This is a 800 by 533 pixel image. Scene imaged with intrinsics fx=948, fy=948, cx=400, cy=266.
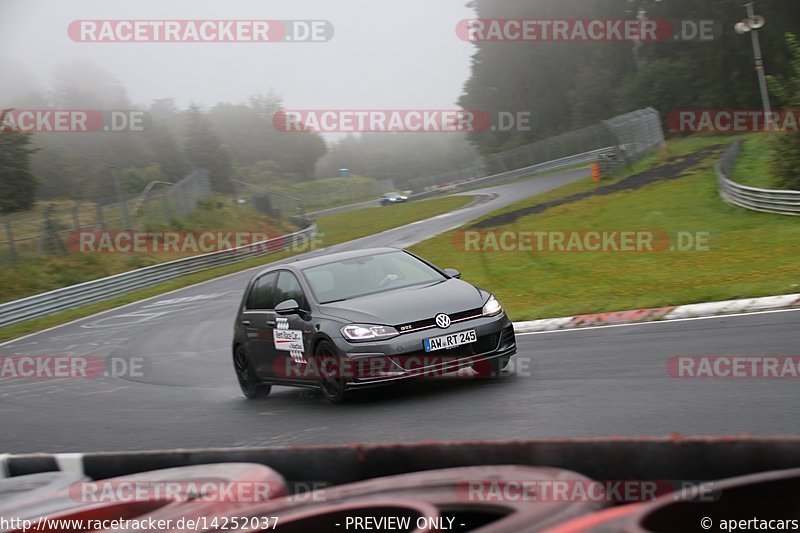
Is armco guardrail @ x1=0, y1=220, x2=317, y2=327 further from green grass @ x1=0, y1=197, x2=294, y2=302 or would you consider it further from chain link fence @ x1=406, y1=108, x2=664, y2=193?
chain link fence @ x1=406, y1=108, x2=664, y2=193

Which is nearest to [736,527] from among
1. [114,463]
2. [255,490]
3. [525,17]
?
[255,490]

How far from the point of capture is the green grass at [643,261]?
15445 millimetres

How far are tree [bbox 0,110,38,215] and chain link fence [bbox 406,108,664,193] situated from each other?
29.2m

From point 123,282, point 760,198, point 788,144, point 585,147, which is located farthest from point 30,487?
point 585,147

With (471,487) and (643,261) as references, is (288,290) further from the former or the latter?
(643,261)

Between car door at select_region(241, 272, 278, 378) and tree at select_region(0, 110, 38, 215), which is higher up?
tree at select_region(0, 110, 38, 215)

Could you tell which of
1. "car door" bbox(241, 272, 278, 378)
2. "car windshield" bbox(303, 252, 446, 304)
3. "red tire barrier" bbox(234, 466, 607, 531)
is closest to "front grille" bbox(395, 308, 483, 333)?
"car windshield" bbox(303, 252, 446, 304)

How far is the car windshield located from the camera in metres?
9.72

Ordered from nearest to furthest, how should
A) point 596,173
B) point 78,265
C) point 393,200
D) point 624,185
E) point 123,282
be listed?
point 123,282 < point 78,265 < point 624,185 < point 596,173 < point 393,200

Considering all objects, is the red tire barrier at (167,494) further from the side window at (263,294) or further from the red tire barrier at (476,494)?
the side window at (263,294)

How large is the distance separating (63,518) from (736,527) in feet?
9.39

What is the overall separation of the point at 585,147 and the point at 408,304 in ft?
200

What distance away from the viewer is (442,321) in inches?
348

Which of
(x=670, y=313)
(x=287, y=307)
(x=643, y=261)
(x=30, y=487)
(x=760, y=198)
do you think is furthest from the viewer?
(x=760, y=198)
